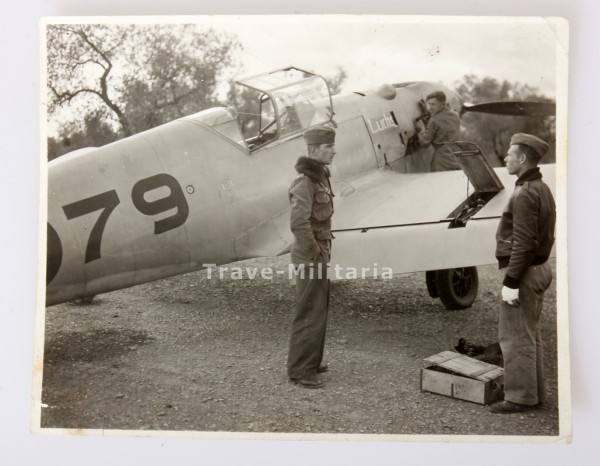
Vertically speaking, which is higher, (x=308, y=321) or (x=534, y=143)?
(x=534, y=143)

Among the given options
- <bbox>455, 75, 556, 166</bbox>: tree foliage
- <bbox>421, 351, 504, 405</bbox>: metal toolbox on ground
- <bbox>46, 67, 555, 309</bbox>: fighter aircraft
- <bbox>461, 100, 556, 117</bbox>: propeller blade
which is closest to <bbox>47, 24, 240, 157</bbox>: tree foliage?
<bbox>46, 67, 555, 309</bbox>: fighter aircraft

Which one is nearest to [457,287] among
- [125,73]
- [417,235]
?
[417,235]

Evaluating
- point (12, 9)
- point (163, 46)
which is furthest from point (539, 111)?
point (12, 9)

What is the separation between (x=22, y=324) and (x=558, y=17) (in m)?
2.96

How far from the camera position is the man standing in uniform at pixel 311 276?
2.96 metres

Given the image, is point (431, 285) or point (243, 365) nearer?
point (243, 365)

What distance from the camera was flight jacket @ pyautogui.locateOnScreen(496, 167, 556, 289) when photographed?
9.22 ft

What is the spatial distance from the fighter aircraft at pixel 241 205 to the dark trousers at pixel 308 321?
0.44 feet

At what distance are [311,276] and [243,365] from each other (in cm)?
54

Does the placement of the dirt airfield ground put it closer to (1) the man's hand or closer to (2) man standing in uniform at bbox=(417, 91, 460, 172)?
(1) the man's hand

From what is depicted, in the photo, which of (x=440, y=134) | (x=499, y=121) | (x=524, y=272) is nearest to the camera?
(x=524, y=272)

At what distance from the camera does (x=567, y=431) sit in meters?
2.94

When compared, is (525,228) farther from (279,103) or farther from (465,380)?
(279,103)

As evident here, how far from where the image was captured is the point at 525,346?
9.46 ft
